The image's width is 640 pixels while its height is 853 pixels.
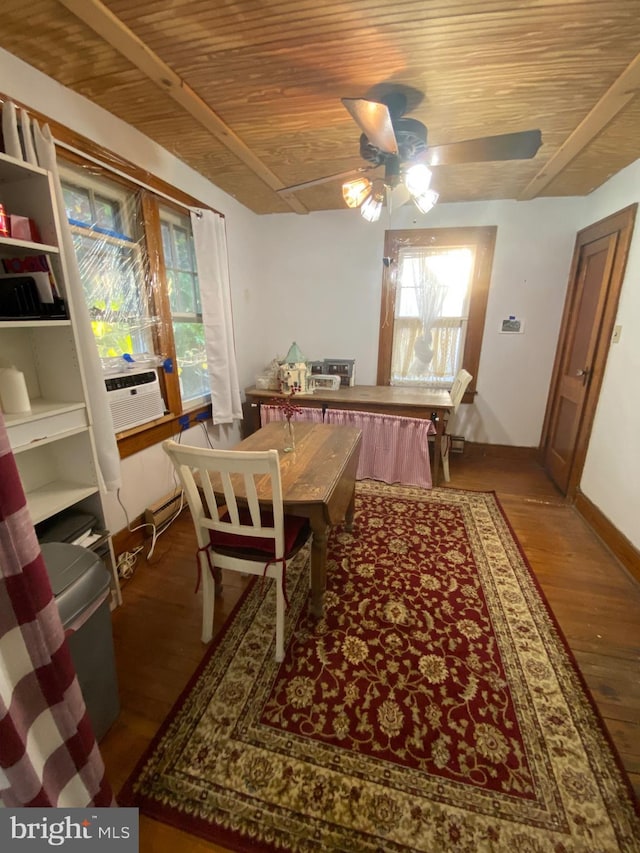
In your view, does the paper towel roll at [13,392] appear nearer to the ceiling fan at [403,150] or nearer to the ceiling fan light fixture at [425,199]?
the ceiling fan at [403,150]

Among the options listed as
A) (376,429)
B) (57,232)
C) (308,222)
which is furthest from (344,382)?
(57,232)

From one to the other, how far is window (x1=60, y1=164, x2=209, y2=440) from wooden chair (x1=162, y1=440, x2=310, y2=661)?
3.67 ft

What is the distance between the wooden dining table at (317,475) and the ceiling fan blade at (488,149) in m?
1.45

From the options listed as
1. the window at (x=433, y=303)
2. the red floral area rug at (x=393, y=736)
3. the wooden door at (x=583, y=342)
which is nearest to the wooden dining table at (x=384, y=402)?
the window at (x=433, y=303)

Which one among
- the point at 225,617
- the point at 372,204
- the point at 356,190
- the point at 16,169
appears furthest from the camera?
the point at 372,204

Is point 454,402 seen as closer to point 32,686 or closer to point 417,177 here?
point 417,177

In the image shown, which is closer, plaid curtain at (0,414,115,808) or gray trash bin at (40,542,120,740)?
plaid curtain at (0,414,115,808)

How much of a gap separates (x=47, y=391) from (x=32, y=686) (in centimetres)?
128

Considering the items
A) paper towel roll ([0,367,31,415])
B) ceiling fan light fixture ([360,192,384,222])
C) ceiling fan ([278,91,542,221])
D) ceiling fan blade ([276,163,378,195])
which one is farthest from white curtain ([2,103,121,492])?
ceiling fan light fixture ([360,192,384,222])

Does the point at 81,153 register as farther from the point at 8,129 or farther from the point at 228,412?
the point at 228,412

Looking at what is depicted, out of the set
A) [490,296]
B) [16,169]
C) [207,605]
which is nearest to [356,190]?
[16,169]

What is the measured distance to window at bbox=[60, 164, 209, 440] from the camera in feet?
6.20

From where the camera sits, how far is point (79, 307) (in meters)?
1.50

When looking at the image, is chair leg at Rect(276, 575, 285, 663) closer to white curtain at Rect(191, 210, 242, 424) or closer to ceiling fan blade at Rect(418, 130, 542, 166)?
white curtain at Rect(191, 210, 242, 424)
